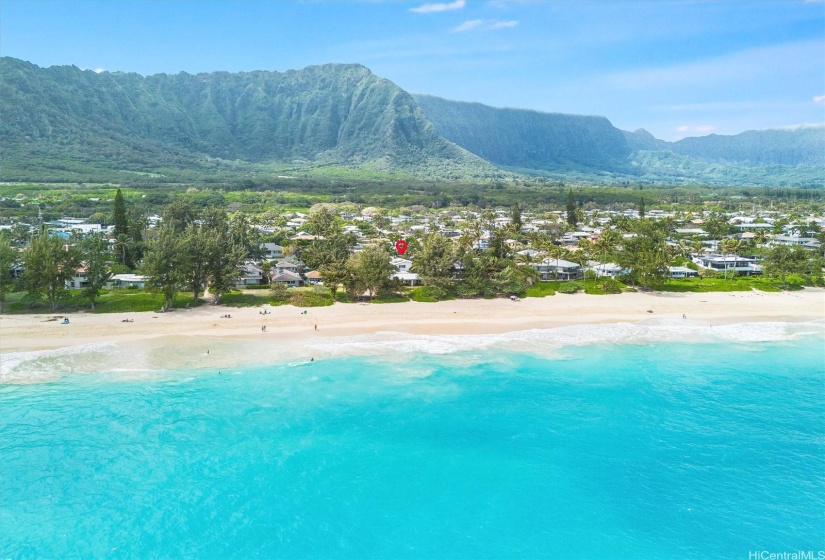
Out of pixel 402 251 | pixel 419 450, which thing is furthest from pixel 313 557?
pixel 402 251

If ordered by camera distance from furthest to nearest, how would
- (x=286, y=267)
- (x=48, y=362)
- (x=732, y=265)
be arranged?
(x=732, y=265) → (x=286, y=267) → (x=48, y=362)

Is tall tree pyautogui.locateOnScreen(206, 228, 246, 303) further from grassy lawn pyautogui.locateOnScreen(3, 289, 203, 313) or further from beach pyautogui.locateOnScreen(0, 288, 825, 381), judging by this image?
grassy lawn pyautogui.locateOnScreen(3, 289, 203, 313)

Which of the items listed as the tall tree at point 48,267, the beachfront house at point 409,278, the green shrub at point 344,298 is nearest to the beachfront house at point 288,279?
the green shrub at point 344,298

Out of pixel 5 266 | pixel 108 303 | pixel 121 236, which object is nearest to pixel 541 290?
pixel 108 303

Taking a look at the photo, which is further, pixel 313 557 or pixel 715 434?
pixel 715 434

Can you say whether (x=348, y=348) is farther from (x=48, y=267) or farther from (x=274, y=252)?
(x=274, y=252)

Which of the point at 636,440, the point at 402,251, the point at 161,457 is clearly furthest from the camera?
the point at 402,251

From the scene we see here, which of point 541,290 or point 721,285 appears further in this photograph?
point 721,285

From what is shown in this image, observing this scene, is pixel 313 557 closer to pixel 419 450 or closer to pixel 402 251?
pixel 419 450
